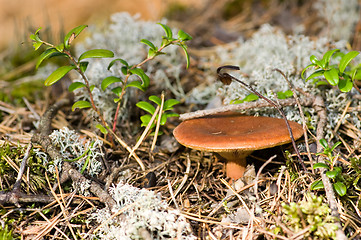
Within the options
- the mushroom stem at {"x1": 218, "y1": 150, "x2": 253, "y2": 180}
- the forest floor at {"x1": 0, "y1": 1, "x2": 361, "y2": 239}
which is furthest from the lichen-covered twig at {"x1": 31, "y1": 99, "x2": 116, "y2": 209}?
the mushroom stem at {"x1": 218, "y1": 150, "x2": 253, "y2": 180}

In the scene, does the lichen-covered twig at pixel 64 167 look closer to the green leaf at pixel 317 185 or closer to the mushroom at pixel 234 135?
the mushroom at pixel 234 135

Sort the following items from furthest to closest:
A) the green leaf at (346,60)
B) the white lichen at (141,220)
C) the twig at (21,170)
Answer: the green leaf at (346,60)
the twig at (21,170)
the white lichen at (141,220)

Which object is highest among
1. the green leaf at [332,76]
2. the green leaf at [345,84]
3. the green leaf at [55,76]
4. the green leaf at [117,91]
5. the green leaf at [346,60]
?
the green leaf at [55,76]

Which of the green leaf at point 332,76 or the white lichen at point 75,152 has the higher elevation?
the green leaf at point 332,76

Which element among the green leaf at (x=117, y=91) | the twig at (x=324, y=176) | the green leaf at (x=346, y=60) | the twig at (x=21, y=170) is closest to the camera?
the twig at (x=324, y=176)

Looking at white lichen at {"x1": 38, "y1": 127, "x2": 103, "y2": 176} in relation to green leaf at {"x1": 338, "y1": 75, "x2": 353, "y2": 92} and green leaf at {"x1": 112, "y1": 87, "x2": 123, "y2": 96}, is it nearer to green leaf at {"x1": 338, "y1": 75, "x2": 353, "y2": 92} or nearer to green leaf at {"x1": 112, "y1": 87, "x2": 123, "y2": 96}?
green leaf at {"x1": 112, "y1": 87, "x2": 123, "y2": 96}

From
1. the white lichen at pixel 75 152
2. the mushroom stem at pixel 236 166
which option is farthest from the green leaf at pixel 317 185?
the white lichen at pixel 75 152

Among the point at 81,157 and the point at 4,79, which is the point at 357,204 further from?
the point at 4,79
